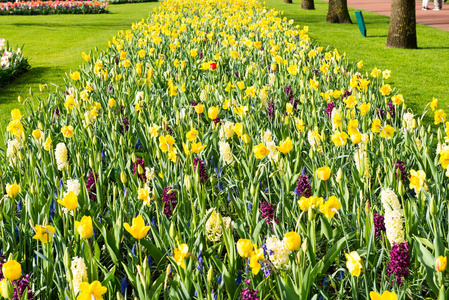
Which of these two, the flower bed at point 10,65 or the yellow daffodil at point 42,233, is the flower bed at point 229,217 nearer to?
the yellow daffodil at point 42,233

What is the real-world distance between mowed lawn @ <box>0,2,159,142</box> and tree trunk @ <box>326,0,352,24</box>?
253 inches

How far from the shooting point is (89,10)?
20.2 metres

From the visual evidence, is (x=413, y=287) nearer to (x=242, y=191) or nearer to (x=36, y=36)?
(x=242, y=191)

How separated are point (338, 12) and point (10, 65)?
33.0 feet

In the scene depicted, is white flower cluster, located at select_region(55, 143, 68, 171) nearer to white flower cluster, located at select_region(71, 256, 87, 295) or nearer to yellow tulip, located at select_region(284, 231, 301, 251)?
white flower cluster, located at select_region(71, 256, 87, 295)

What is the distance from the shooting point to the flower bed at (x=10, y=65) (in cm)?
668

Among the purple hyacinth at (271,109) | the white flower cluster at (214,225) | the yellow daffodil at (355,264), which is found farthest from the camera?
the purple hyacinth at (271,109)

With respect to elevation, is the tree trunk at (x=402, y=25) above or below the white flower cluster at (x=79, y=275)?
A: above

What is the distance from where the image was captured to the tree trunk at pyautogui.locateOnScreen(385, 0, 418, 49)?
8602 mm

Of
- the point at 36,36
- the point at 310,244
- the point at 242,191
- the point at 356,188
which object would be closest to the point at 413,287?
the point at 310,244

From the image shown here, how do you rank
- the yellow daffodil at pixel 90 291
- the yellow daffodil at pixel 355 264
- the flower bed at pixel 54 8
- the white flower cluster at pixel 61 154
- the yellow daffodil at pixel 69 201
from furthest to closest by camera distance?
the flower bed at pixel 54 8, the white flower cluster at pixel 61 154, the yellow daffodil at pixel 69 201, the yellow daffodil at pixel 355 264, the yellow daffodil at pixel 90 291

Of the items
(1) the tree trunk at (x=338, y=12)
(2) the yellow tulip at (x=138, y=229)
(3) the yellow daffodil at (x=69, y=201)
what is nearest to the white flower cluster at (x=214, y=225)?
(2) the yellow tulip at (x=138, y=229)

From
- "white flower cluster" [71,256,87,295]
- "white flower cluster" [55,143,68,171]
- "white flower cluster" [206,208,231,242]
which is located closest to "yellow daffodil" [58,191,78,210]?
"white flower cluster" [71,256,87,295]

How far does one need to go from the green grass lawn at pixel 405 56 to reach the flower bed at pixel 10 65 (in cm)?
533
